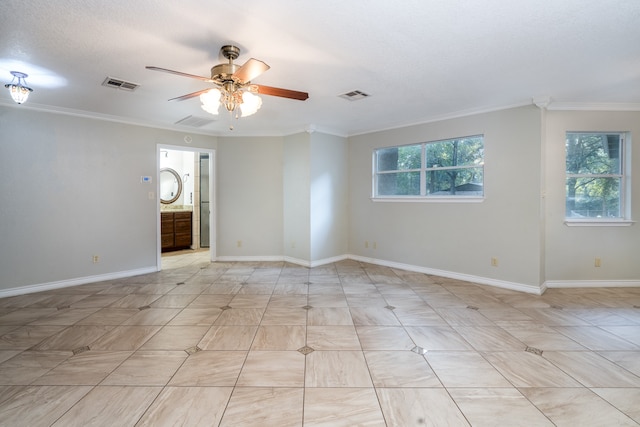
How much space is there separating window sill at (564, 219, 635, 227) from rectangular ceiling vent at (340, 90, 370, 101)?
3283 mm

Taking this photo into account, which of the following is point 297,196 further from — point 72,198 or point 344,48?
point 72,198

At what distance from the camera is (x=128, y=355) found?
2.33 m

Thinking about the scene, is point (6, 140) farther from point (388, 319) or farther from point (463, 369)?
point (463, 369)

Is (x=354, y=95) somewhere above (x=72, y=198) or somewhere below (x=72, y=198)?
above

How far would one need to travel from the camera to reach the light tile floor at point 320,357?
172cm

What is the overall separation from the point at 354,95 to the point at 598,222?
3.76 metres

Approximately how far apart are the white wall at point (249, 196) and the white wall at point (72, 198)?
114cm

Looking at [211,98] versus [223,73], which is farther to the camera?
[211,98]

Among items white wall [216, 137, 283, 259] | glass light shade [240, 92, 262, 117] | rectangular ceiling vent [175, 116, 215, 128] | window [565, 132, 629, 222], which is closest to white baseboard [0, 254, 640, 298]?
window [565, 132, 629, 222]

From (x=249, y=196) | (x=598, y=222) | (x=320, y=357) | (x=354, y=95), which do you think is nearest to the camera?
(x=320, y=357)

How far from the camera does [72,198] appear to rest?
4.19 meters

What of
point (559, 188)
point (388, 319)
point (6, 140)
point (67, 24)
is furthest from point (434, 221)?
point (6, 140)

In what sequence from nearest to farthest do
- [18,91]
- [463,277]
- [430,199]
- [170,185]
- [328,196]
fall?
[18,91]
[463,277]
[430,199]
[328,196]
[170,185]

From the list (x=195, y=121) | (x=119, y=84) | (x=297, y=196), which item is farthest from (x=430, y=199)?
(x=119, y=84)
